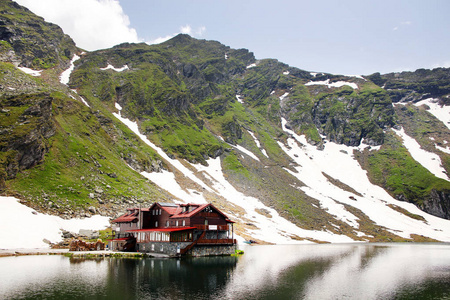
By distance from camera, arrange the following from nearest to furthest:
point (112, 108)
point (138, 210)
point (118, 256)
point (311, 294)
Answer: point (311, 294)
point (118, 256)
point (138, 210)
point (112, 108)

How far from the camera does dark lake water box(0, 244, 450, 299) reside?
1347 inches

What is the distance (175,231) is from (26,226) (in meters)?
32.8

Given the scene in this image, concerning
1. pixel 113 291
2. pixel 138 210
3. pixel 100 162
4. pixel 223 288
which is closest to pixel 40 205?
pixel 138 210

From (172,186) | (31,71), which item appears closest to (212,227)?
(172,186)

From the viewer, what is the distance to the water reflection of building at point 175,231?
68562 mm

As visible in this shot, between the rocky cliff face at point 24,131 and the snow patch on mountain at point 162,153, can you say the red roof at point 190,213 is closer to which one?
the rocky cliff face at point 24,131

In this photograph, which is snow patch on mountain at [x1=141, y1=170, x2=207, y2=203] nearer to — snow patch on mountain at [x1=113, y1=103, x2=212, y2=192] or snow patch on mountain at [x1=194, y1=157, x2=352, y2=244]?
snow patch on mountain at [x1=113, y1=103, x2=212, y2=192]

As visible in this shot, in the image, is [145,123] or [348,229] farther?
[145,123]

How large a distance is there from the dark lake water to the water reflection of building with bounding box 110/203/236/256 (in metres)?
12.4

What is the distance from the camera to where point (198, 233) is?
72438 millimetres

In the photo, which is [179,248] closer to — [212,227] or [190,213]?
[190,213]

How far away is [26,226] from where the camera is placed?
68.5 m

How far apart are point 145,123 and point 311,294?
163618 millimetres

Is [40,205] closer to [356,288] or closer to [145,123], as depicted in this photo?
[356,288]
